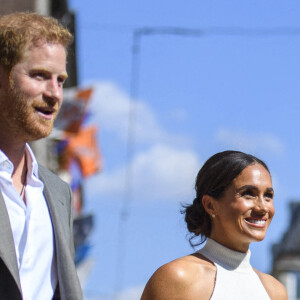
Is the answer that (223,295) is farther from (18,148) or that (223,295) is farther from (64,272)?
(18,148)

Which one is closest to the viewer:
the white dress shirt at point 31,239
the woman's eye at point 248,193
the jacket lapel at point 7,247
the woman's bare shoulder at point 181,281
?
the jacket lapel at point 7,247

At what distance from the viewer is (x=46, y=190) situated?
4.36 m

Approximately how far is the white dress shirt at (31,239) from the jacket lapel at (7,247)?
0.06 m

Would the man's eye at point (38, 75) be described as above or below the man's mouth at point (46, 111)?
above

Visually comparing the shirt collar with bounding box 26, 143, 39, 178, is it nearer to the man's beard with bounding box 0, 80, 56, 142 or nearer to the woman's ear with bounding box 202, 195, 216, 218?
the man's beard with bounding box 0, 80, 56, 142

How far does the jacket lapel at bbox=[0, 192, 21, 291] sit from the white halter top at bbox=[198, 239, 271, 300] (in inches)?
40.3

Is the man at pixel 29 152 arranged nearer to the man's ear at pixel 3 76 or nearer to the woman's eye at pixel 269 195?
the man's ear at pixel 3 76

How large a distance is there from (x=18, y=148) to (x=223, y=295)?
116 centimetres

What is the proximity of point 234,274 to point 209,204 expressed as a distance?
0.35m

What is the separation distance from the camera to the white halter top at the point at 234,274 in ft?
14.7

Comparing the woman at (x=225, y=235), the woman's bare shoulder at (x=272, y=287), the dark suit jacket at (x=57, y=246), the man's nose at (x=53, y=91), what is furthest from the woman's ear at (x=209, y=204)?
the man's nose at (x=53, y=91)

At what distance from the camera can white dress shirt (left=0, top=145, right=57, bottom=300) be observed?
4.02m

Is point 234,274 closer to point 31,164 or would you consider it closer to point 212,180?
point 212,180

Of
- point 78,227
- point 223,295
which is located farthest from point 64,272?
point 78,227
